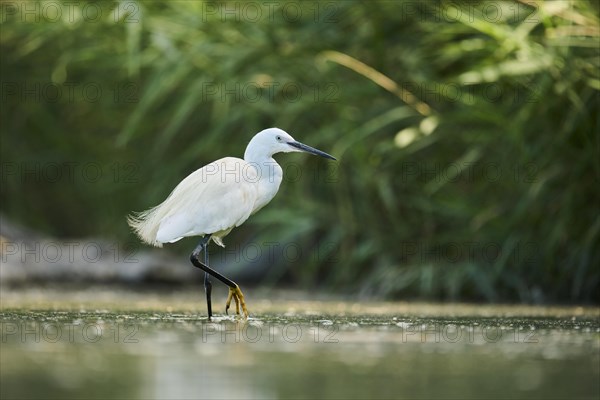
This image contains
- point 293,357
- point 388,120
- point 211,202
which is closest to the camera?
point 293,357

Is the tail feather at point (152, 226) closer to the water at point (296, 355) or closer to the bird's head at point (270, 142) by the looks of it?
the water at point (296, 355)

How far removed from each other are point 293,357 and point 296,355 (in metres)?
0.05

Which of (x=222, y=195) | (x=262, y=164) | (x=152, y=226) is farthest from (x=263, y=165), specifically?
(x=152, y=226)

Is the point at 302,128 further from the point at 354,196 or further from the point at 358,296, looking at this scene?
the point at 358,296

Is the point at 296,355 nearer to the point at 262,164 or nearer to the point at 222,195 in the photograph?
the point at 222,195

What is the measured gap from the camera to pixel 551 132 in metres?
6.08

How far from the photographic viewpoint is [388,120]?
20.6 feet

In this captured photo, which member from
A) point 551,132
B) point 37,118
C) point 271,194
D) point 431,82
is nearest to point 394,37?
point 431,82

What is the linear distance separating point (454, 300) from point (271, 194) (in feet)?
5.33

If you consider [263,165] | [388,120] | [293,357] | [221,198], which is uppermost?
[388,120]

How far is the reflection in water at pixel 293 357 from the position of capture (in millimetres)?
2928

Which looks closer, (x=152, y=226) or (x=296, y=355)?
(x=296, y=355)

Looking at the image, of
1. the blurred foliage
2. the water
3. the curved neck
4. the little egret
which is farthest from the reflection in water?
the blurred foliage

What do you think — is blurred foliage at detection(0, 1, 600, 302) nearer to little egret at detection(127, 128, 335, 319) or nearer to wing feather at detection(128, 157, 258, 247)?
little egret at detection(127, 128, 335, 319)
